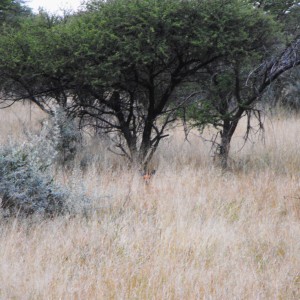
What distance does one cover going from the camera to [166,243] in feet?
14.8

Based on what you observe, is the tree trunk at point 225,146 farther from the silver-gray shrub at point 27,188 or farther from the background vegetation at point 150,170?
the silver-gray shrub at point 27,188

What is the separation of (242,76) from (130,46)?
2.67 metres

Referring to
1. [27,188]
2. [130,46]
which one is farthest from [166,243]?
[130,46]

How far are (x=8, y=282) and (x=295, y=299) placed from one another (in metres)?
2.37

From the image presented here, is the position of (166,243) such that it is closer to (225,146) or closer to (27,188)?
(27,188)

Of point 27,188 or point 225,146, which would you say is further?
point 225,146

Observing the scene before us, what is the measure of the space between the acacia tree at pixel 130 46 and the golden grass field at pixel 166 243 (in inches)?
75.0

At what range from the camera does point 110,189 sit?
20.9ft

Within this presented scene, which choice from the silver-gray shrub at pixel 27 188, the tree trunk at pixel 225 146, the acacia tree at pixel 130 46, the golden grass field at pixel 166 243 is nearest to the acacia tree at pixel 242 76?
the tree trunk at pixel 225 146

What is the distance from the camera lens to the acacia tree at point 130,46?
7.59 meters

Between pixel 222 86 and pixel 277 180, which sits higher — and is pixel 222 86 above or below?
above

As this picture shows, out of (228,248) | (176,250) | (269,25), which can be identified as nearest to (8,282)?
(176,250)

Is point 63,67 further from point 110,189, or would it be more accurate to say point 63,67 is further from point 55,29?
point 110,189

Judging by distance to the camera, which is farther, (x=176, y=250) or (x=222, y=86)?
(x=222, y=86)
